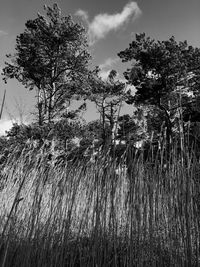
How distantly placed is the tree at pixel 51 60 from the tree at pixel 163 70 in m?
2.11

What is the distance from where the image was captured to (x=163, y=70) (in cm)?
1085

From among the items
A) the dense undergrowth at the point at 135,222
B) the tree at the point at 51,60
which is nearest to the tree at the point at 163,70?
the tree at the point at 51,60

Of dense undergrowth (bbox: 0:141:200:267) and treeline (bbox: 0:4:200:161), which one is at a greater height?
treeline (bbox: 0:4:200:161)

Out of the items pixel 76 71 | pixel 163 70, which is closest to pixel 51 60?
pixel 76 71

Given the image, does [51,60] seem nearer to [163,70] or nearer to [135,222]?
[163,70]

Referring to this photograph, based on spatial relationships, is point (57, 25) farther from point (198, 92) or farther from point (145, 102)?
point (198, 92)

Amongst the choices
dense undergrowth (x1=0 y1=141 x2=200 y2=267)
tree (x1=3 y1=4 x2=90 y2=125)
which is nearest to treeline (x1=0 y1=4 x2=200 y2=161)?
tree (x1=3 y1=4 x2=90 y2=125)

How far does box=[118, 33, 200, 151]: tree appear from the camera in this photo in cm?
1061

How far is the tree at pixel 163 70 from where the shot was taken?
10609mm

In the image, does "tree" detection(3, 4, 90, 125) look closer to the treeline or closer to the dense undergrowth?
the treeline

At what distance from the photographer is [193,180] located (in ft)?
4.81

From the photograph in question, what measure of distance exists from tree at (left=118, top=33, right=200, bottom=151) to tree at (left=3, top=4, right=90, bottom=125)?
83.1 inches

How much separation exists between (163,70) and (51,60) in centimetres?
431

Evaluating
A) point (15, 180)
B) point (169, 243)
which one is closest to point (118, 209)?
point (169, 243)
